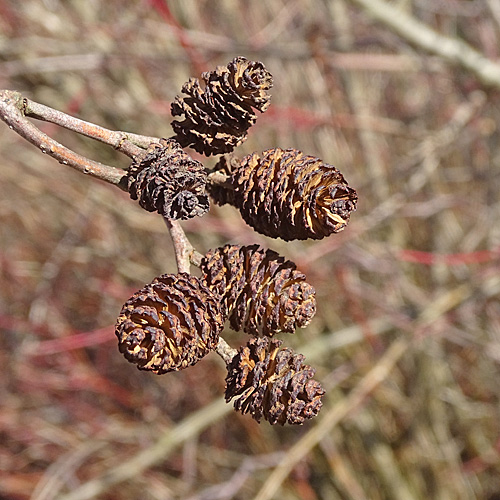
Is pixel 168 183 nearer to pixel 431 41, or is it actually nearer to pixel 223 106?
pixel 223 106

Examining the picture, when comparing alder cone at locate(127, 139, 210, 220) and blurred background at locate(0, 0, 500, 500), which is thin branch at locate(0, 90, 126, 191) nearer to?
alder cone at locate(127, 139, 210, 220)

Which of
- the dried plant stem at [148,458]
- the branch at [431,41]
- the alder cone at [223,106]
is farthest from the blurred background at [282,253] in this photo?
the alder cone at [223,106]

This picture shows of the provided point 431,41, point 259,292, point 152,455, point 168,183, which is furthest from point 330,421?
point 168,183

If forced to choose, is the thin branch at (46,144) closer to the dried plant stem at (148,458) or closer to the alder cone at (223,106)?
the alder cone at (223,106)

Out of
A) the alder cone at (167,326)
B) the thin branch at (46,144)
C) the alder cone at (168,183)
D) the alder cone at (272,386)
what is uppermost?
the thin branch at (46,144)

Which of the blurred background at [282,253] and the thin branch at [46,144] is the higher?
the blurred background at [282,253]

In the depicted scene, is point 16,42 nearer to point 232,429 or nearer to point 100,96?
point 100,96

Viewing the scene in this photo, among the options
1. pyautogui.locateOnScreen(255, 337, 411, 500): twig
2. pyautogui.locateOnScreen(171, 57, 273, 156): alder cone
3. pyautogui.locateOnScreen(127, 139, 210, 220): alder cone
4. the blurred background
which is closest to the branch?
the blurred background
